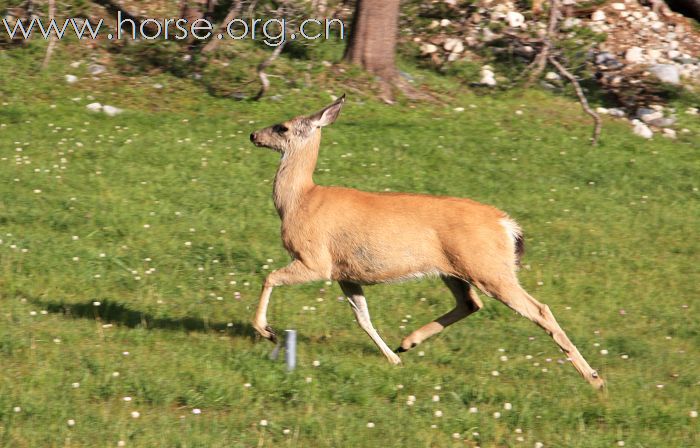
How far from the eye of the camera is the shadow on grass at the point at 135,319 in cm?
897

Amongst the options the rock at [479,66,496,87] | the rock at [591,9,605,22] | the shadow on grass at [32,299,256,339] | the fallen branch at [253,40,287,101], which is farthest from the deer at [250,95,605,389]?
the rock at [591,9,605,22]

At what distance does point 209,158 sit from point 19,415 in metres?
7.79

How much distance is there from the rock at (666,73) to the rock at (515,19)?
2.68m

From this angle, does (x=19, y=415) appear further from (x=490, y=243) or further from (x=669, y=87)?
(x=669, y=87)

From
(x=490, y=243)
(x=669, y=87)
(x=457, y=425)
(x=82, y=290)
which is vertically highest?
(x=490, y=243)

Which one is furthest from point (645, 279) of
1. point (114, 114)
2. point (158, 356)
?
point (114, 114)

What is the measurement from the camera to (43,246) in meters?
10.8

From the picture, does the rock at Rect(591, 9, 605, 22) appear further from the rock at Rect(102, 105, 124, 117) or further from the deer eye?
the deer eye

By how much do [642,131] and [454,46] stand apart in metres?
4.18

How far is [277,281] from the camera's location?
8.38 metres

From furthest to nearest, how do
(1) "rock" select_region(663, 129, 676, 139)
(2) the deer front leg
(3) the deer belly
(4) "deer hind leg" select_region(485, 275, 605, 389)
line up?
(1) "rock" select_region(663, 129, 676, 139) → (2) the deer front leg → (3) the deer belly → (4) "deer hind leg" select_region(485, 275, 605, 389)

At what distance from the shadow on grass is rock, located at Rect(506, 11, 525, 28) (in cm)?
1280

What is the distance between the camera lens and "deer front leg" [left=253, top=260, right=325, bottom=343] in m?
8.26

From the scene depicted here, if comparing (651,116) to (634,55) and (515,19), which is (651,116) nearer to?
(634,55)
